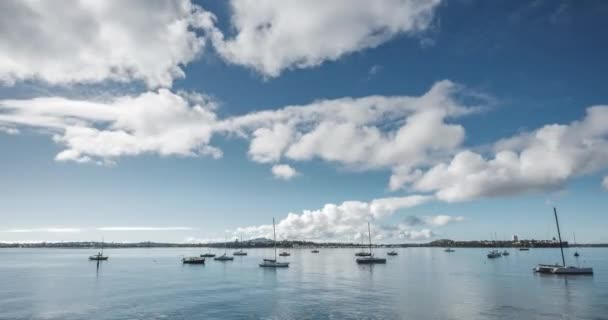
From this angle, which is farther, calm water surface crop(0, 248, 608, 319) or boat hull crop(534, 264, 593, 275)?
boat hull crop(534, 264, 593, 275)

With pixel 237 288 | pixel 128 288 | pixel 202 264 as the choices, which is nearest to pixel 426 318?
pixel 237 288

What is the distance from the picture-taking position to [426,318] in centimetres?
4819

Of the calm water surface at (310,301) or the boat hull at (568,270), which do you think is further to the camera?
the boat hull at (568,270)

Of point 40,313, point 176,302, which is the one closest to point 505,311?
point 176,302

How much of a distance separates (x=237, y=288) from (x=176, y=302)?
70.6 ft

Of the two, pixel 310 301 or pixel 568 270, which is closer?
pixel 310 301

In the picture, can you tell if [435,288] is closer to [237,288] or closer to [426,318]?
[426,318]

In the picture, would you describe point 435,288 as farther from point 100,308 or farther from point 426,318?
point 100,308

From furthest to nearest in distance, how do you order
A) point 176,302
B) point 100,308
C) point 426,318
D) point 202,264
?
point 202,264 → point 176,302 → point 100,308 → point 426,318

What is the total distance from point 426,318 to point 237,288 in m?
45.7

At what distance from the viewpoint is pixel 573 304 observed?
5878cm

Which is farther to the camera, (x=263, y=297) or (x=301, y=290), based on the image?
(x=301, y=290)

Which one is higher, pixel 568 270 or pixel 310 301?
pixel 310 301

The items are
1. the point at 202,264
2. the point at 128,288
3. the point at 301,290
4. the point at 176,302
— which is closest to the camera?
the point at 176,302
